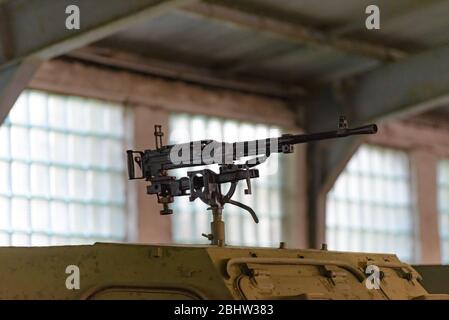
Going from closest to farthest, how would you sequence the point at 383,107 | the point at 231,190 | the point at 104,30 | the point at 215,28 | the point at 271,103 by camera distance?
the point at 231,190
the point at 104,30
the point at 215,28
the point at 383,107
the point at 271,103

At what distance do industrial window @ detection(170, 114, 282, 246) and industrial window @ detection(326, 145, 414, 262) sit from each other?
46.7 inches

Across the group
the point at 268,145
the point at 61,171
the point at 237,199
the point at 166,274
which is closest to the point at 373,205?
the point at 237,199

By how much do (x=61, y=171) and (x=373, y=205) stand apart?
6.74 metres

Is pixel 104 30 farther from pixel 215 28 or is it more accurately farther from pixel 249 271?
pixel 249 271

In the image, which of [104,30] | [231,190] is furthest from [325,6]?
[231,190]

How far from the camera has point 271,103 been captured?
57.8ft

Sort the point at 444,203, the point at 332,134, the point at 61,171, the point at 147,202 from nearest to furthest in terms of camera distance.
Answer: the point at 332,134
the point at 61,171
the point at 147,202
the point at 444,203

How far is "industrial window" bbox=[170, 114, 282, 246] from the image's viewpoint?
15.9m

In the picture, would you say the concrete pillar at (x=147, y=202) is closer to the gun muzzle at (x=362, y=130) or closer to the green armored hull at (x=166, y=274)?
the green armored hull at (x=166, y=274)

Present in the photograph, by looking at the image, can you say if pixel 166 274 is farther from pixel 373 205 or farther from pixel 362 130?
pixel 373 205

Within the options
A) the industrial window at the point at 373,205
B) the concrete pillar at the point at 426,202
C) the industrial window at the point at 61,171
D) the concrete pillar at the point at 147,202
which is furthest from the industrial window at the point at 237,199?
the concrete pillar at the point at 426,202

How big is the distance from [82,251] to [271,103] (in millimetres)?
10654

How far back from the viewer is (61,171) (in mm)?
14406

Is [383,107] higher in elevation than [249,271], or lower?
higher
